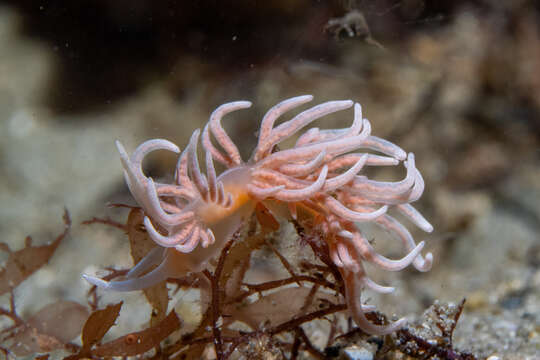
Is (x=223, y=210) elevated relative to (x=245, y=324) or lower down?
elevated

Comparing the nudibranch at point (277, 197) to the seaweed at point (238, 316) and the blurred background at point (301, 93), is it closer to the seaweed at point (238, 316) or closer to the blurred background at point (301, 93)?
the seaweed at point (238, 316)

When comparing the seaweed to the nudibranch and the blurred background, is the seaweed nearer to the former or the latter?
the nudibranch

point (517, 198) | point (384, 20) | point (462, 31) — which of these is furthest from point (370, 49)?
point (517, 198)

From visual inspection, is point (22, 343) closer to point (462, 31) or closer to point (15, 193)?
point (15, 193)

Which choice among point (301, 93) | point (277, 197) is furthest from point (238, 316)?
point (301, 93)

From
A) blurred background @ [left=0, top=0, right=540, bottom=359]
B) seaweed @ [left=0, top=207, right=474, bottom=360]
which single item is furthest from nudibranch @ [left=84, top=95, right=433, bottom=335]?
blurred background @ [left=0, top=0, right=540, bottom=359]

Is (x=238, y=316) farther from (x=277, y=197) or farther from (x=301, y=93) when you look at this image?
(x=301, y=93)
